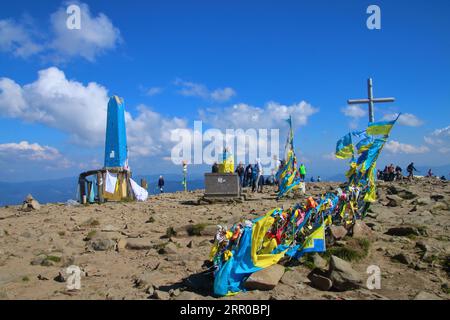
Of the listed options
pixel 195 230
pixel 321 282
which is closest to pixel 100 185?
pixel 195 230

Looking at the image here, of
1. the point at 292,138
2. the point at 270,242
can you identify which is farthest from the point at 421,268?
the point at 292,138

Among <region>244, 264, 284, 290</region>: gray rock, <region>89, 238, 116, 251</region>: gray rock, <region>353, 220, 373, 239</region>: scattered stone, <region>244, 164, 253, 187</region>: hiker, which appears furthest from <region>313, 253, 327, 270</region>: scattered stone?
<region>244, 164, 253, 187</region>: hiker

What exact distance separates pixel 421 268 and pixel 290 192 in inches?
533

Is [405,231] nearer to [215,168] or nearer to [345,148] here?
[345,148]

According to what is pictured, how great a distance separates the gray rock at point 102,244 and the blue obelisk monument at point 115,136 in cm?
1232

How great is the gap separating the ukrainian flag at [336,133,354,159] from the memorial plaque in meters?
6.89

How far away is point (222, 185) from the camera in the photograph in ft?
65.3

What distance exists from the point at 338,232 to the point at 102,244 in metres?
6.80

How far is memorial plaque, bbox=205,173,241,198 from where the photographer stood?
19766 mm

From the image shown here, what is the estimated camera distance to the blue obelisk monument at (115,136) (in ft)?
76.4

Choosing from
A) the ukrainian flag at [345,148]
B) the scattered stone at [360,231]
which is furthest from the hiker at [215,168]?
the scattered stone at [360,231]
